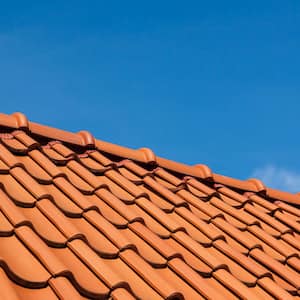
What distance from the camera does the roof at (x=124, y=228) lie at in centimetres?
276

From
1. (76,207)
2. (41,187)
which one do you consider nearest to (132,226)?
(76,207)

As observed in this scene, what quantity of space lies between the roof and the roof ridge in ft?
0.03

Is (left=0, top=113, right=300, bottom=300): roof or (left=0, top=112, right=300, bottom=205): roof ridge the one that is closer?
(left=0, top=113, right=300, bottom=300): roof

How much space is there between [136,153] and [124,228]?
1.60 metres

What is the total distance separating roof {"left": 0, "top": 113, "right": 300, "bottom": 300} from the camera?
9.04ft

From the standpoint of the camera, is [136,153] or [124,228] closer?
[124,228]

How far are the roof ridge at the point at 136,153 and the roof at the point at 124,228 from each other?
0.01 metres

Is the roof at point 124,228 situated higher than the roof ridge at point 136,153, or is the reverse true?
the roof ridge at point 136,153

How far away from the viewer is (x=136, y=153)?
500 cm

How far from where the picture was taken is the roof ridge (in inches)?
177

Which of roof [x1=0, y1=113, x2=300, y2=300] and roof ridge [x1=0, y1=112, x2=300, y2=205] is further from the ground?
roof ridge [x1=0, y1=112, x2=300, y2=205]

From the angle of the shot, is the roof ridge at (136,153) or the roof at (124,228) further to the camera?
the roof ridge at (136,153)

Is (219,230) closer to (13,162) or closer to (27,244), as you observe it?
(13,162)

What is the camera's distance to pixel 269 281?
345cm
